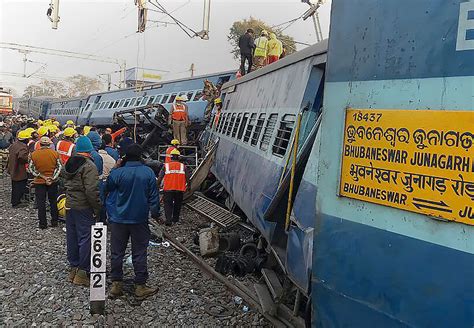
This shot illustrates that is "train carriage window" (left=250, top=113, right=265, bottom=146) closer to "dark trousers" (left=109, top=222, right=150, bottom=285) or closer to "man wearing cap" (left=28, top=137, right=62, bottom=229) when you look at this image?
"dark trousers" (left=109, top=222, right=150, bottom=285)

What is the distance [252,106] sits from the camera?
7723 millimetres

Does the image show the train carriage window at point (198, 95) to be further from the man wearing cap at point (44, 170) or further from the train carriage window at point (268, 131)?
the train carriage window at point (268, 131)

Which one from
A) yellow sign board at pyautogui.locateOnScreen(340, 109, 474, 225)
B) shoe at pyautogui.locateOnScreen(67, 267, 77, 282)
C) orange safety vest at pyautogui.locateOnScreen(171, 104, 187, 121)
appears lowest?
shoe at pyautogui.locateOnScreen(67, 267, 77, 282)

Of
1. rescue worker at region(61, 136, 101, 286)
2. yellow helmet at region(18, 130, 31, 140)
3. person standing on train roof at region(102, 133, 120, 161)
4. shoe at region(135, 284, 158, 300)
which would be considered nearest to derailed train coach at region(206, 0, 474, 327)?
shoe at region(135, 284, 158, 300)

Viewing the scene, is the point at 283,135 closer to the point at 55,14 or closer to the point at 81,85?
the point at 55,14

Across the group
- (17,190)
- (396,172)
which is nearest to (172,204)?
(17,190)

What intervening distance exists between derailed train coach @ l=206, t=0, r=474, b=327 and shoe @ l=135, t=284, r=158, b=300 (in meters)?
2.70

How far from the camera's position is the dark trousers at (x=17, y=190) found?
1065 centimetres

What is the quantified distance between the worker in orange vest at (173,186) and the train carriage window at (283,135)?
451 centimetres

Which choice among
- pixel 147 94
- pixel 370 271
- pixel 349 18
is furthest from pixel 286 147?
pixel 147 94

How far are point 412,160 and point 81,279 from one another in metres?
4.91

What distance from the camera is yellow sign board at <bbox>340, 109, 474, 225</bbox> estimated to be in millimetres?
2145

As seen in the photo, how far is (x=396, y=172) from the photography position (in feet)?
8.10

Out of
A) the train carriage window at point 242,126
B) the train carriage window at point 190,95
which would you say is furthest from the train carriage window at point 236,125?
the train carriage window at point 190,95
